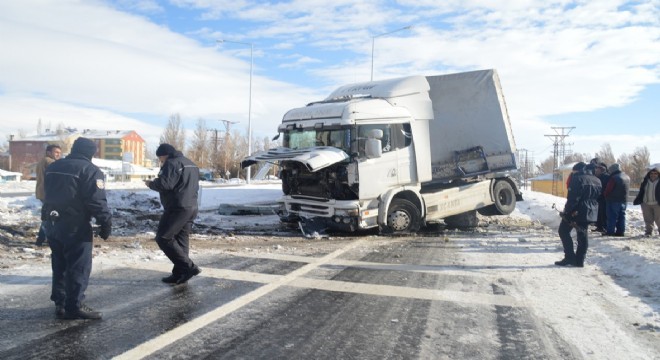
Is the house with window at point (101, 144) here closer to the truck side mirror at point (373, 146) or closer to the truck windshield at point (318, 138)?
the truck windshield at point (318, 138)

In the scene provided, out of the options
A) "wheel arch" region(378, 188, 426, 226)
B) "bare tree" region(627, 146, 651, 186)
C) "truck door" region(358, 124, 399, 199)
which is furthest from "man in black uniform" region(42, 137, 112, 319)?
"bare tree" region(627, 146, 651, 186)

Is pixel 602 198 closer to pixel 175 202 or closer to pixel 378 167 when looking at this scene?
pixel 378 167

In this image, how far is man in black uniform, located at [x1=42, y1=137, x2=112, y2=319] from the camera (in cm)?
450

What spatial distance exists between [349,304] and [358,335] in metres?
A: 0.97

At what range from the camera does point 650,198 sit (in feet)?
34.3

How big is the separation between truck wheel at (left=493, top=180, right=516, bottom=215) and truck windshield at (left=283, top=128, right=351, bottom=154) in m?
5.11

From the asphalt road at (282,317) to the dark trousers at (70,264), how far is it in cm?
24

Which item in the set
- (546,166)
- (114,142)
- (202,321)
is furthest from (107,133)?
(202,321)

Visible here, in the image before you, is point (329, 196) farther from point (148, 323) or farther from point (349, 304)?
point (148, 323)

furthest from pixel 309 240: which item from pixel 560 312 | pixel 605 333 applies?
pixel 605 333

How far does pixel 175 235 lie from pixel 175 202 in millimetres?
420

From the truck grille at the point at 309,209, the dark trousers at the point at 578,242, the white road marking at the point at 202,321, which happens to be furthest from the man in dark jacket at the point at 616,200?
the white road marking at the point at 202,321

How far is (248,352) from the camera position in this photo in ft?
12.5

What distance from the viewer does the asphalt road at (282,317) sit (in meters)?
3.89
